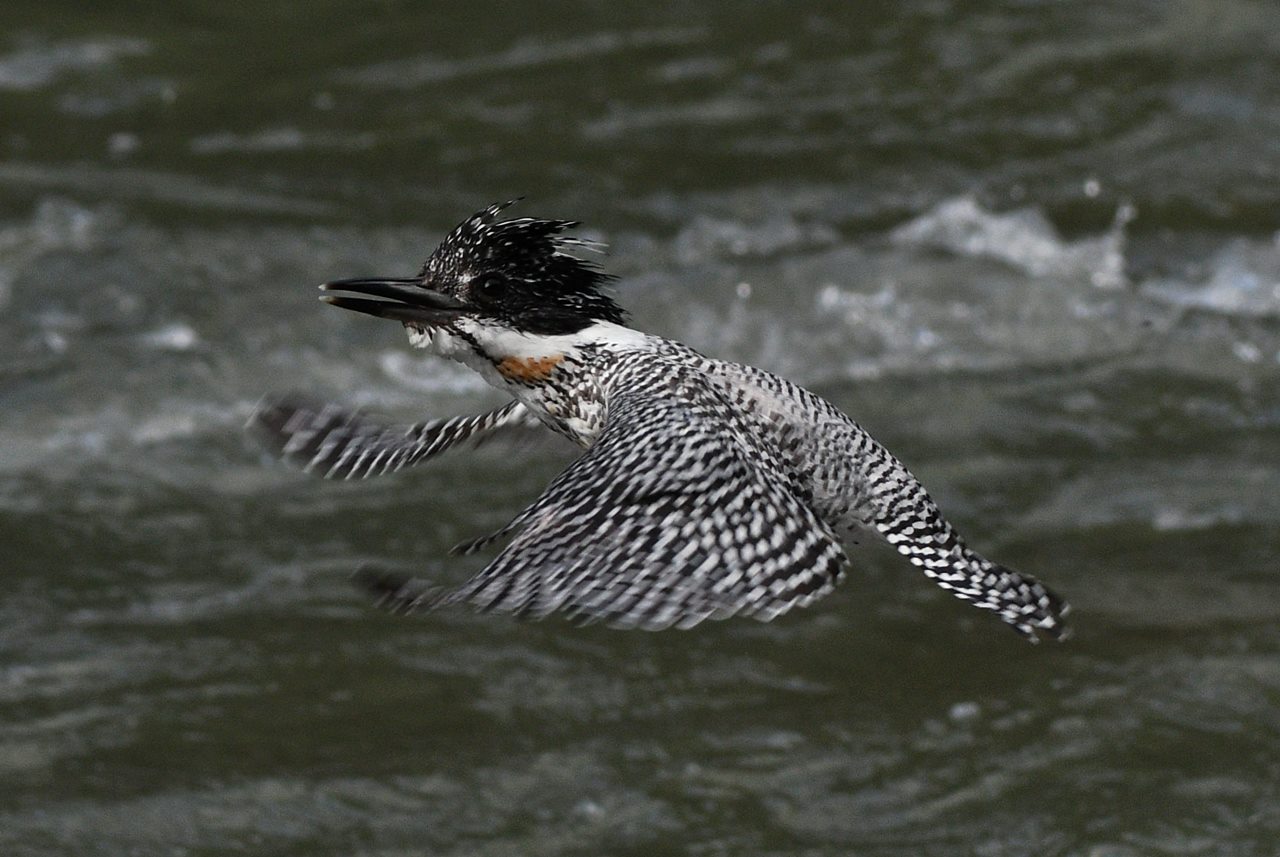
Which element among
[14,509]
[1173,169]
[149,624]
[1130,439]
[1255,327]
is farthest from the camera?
[1173,169]

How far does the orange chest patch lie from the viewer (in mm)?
4703

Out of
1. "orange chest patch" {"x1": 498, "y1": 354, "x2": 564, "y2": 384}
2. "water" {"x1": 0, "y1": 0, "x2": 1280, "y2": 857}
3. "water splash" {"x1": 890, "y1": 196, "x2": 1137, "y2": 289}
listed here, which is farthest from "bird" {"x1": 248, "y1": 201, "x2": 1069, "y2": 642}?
"water splash" {"x1": 890, "y1": 196, "x2": 1137, "y2": 289}

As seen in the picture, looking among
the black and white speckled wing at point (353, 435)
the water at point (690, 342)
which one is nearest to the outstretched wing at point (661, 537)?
the black and white speckled wing at point (353, 435)

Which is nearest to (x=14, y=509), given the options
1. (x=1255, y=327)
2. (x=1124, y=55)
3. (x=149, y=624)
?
(x=149, y=624)

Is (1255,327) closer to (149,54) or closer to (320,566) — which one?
(320,566)

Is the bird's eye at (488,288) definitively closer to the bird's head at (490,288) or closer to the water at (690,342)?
the bird's head at (490,288)

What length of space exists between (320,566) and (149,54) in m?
4.85

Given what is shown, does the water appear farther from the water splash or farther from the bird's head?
the bird's head

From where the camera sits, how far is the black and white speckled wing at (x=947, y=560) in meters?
4.61

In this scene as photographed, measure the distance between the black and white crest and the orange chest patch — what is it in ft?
0.22

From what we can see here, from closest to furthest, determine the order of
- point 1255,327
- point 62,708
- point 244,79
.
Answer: point 62,708 → point 1255,327 → point 244,79

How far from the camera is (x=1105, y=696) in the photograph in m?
6.76

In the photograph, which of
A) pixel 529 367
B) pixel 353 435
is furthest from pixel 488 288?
pixel 353 435

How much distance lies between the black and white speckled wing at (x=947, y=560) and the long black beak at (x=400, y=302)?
1080 mm
